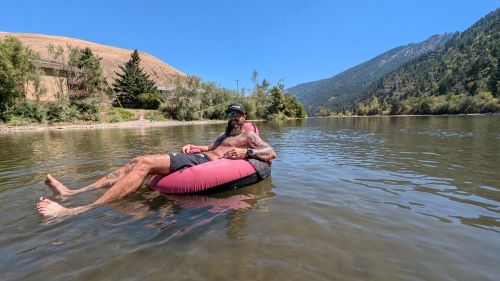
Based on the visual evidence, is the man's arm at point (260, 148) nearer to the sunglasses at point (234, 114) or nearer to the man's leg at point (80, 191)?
the sunglasses at point (234, 114)

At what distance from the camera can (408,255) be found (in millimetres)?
3621

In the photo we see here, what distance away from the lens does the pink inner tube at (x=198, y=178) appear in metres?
5.83

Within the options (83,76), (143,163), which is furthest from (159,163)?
(83,76)

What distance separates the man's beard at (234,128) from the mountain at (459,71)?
367ft

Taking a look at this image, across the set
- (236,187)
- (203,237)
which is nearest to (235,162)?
(236,187)

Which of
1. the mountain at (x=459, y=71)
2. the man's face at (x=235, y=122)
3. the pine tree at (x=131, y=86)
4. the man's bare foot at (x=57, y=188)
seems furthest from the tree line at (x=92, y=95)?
the mountain at (x=459, y=71)

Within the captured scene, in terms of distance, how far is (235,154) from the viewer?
6.68 m

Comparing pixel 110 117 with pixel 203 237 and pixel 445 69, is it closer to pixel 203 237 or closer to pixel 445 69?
pixel 203 237

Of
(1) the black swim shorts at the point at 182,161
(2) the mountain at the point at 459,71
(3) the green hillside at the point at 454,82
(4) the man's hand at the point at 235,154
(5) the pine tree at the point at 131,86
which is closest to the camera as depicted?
(1) the black swim shorts at the point at 182,161

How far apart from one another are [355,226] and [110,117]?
144 feet

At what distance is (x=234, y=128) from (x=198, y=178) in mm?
1726

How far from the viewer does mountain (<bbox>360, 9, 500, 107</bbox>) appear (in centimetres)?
11765

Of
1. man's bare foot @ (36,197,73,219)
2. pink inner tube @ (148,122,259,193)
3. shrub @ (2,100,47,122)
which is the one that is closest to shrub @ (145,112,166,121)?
shrub @ (2,100,47,122)

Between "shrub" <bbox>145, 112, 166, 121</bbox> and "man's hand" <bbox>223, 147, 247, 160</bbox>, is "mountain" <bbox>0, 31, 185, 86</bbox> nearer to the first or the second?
"shrub" <bbox>145, 112, 166, 121</bbox>
